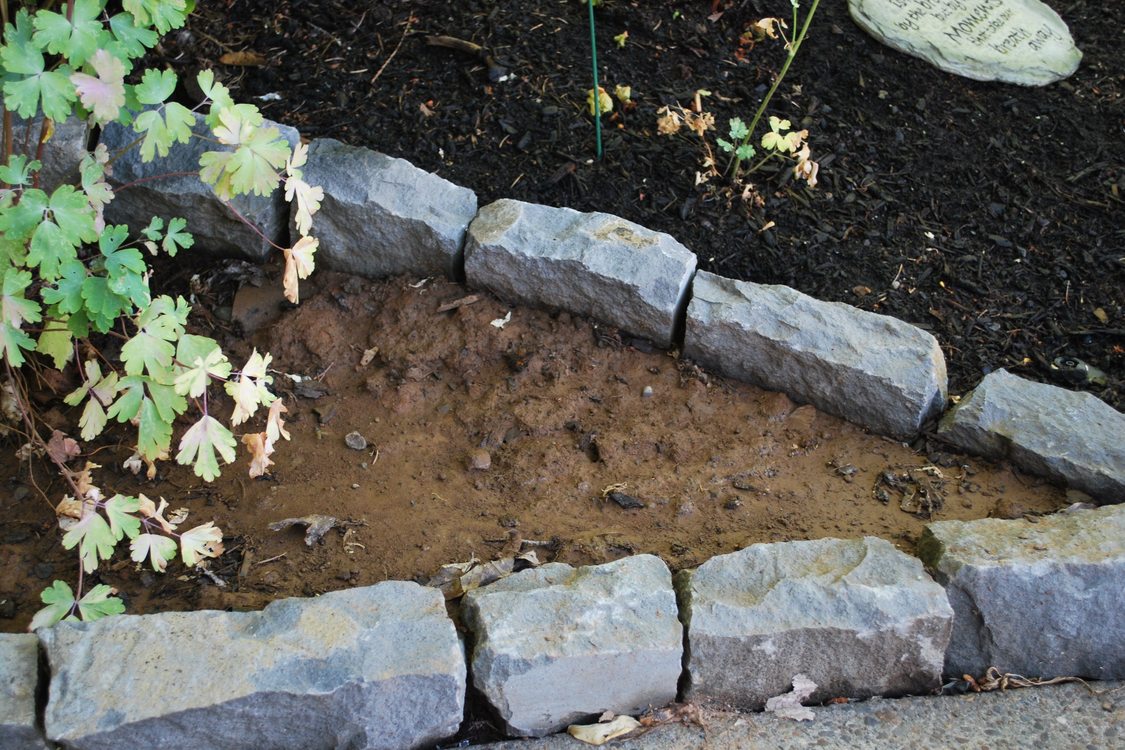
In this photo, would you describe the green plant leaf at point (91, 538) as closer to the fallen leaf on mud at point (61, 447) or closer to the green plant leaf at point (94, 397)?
the green plant leaf at point (94, 397)

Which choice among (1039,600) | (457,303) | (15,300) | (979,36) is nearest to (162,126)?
(15,300)

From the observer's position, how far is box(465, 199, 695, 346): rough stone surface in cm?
314

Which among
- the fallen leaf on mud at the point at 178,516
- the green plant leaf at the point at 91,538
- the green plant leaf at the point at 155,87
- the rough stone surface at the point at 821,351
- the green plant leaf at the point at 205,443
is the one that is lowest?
the fallen leaf on mud at the point at 178,516

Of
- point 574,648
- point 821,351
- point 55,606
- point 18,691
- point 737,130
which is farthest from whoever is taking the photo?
point 737,130

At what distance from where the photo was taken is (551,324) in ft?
10.7

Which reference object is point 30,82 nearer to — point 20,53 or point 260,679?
point 20,53

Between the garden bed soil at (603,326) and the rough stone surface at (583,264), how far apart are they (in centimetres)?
8

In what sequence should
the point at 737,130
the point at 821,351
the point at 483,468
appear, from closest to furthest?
the point at 483,468 < the point at 821,351 < the point at 737,130

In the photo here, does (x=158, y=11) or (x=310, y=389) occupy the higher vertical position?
(x=158, y=11)

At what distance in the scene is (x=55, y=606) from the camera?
2.38 m

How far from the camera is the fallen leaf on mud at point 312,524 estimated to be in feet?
8.88

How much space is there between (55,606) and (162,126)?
111 centimetres

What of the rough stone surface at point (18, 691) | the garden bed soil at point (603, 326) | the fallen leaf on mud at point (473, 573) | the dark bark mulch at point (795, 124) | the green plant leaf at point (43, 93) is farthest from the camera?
the dark bark mulch at point (795, 124)

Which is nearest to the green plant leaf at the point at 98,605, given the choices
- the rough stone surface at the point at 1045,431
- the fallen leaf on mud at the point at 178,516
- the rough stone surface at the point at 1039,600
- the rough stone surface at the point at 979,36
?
the fallen leaf on mud at the point at 178,516
